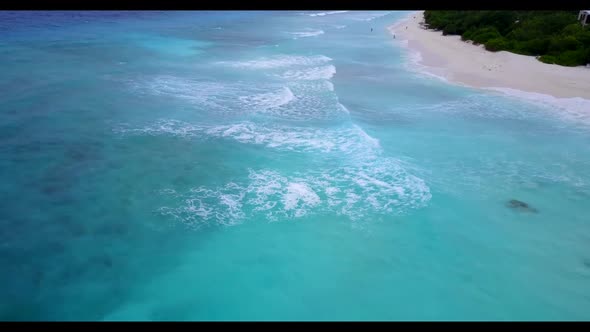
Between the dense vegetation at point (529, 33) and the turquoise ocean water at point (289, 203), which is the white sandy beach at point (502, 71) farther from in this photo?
the turquoise ocean water at point (289, 203)

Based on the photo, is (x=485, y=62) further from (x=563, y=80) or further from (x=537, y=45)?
(x=563, y=80)

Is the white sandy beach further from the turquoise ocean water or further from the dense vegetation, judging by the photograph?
the turquoise ocean water

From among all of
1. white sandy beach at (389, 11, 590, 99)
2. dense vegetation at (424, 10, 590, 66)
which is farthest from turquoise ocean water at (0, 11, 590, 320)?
dense vegetation at (424, 10, 590, 66)

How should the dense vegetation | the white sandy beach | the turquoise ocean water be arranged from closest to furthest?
the turquoise ocean water, the white sandy beach, the dense vegetation

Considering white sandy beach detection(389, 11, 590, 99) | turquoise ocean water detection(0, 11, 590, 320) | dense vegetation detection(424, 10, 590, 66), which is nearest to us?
turquoise ocean water detection(0, 11, 590, 320)

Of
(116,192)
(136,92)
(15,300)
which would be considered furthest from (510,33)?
(15,300)

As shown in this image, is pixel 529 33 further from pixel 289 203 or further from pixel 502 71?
pixel 289 203
